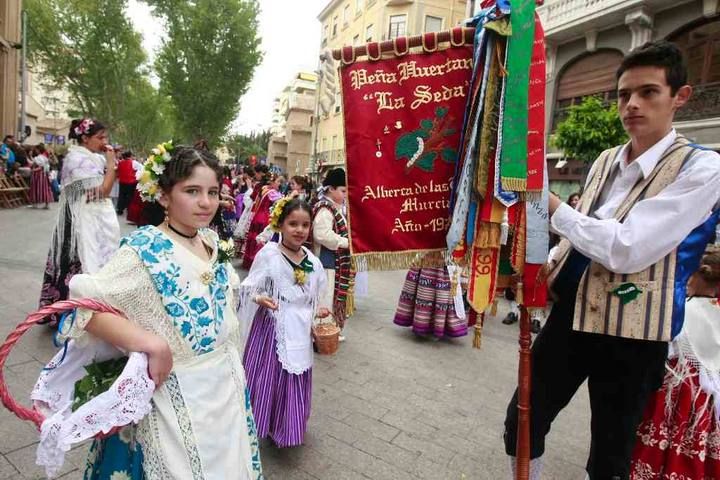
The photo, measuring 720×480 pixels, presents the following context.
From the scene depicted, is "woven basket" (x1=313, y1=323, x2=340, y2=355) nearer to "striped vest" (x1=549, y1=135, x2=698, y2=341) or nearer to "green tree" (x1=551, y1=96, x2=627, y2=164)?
"striped vest" (x1=549, y1=135, x2=698, y2=341)

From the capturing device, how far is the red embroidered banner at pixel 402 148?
1.95 meters

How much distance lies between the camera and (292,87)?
6888 cm

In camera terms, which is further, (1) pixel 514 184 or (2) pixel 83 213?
(2) pixel 83 213

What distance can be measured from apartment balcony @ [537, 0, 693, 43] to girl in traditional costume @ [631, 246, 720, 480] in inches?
548

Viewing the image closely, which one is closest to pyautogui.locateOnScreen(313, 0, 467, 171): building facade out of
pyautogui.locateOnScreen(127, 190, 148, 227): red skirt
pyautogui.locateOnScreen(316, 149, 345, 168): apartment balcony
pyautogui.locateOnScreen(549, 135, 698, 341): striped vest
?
pyautogui.locateOnScreen(316, 149, 345, 168): apartment balcony

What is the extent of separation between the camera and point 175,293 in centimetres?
167

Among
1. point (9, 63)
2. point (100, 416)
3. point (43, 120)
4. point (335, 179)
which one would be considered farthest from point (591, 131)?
point (43, 120)

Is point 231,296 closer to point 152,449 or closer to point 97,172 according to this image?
point 152,449

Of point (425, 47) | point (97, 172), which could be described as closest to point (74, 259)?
point (97, 172)

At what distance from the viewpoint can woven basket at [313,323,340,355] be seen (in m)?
3.20

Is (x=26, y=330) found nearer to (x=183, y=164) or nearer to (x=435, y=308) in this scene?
(x=183, y=164)

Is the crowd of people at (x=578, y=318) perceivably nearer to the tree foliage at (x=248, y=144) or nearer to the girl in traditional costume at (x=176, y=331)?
the girl in traditional costume at (x=176, y=331)

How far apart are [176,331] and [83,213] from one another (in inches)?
128

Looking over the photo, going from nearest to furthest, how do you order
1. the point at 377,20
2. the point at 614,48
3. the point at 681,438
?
1. the point at 681,438
2. the point at 614,48
3. the point at 377,20
